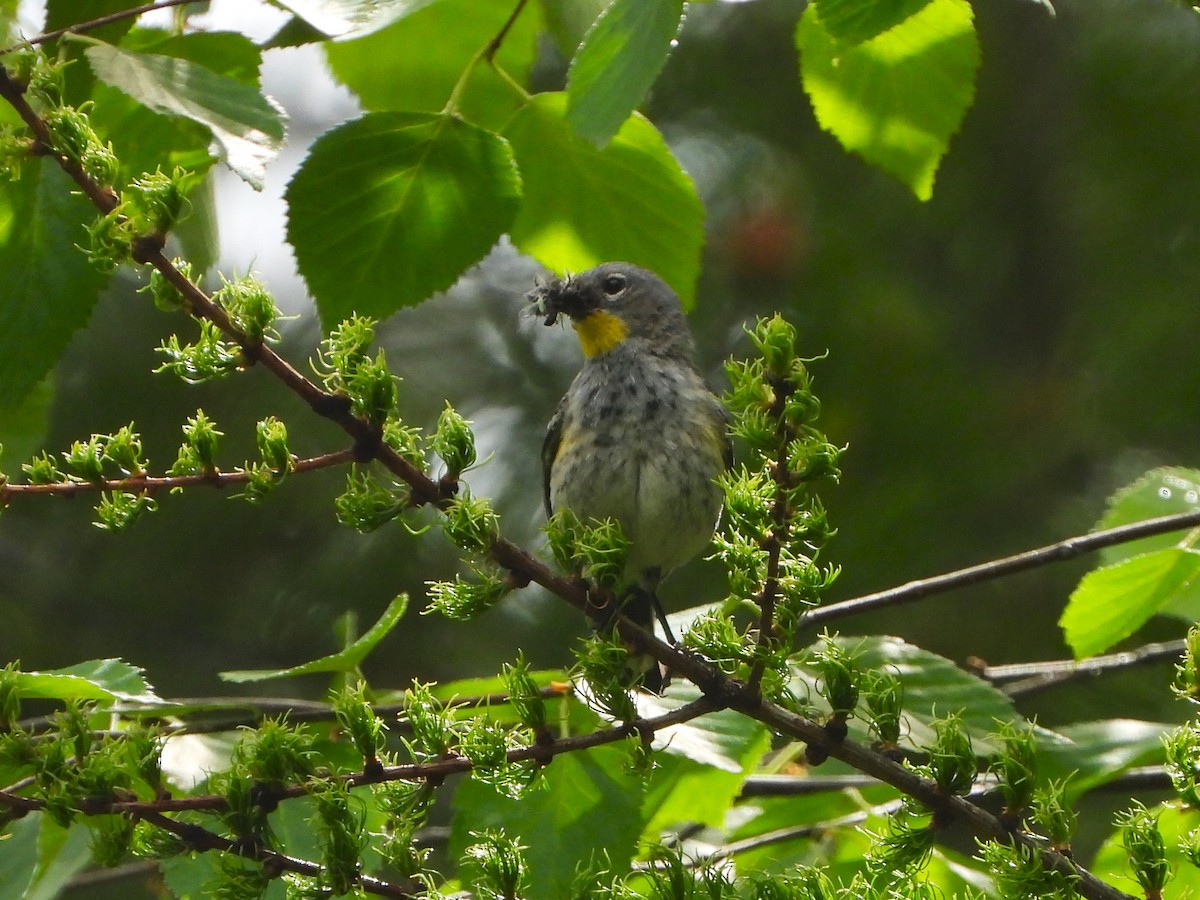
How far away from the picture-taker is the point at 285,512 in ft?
17.9

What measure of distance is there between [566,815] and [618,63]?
1261 millimetres

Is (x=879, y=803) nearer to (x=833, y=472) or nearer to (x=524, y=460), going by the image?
(x=833, y=472)

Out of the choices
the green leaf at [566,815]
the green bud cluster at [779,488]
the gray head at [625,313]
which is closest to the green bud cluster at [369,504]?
the green bud cluster at [779,488]

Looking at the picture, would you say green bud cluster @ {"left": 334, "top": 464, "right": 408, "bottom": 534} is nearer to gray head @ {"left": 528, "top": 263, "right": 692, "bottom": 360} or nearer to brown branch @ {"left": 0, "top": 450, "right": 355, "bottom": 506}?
brown branch @ {"left": 0, "top": 450, "right": 355, "bottom": 506}

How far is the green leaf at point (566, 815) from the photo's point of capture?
2240mm

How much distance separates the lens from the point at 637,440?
3311 millimetres

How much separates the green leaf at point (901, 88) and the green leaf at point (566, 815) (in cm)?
121

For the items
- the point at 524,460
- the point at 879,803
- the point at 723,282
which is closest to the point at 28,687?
the point at 879,803

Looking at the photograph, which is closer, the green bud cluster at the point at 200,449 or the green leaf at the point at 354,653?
the green bud cluster at the point at 200,449

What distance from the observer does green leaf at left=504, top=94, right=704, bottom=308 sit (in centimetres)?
257

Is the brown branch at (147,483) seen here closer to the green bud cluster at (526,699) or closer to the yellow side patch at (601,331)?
the green bud cluster at (526,699)

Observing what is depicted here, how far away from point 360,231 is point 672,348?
1.65m

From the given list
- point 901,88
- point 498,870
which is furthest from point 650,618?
point 498,870

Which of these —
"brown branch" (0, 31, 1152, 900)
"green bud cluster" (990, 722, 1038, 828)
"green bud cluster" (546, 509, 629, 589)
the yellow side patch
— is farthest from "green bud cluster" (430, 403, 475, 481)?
the yellow side patch
